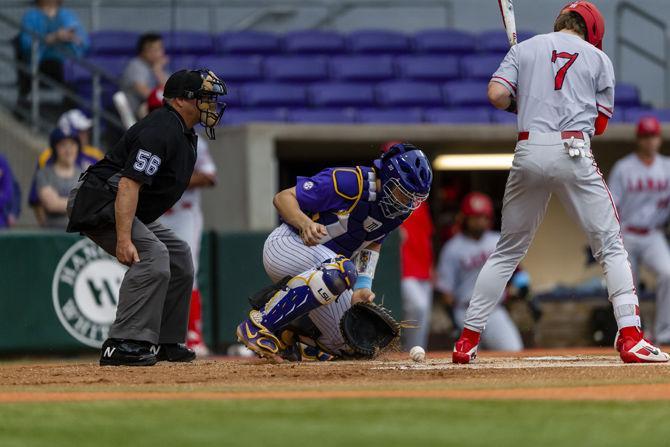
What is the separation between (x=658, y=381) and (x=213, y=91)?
9.25 feet

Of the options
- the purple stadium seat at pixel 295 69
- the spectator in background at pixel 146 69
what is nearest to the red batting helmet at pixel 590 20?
the spectator in background at pixel 146 69

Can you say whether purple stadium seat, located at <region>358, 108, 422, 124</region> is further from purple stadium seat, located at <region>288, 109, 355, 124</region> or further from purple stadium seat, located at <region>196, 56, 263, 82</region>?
purple stadium seat, located at <region>196, 56, 263, 82</region>

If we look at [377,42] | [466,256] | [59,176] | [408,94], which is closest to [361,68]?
[377,42]

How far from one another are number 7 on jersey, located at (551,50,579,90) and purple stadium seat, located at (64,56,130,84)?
7.10 m

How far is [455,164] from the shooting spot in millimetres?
14250

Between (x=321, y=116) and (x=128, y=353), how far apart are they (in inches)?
280

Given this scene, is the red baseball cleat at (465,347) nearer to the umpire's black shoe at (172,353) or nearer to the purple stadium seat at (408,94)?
the umpire's black shoe at (172,353)

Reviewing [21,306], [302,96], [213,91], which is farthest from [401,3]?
[213,91]

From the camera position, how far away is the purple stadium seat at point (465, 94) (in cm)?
1465

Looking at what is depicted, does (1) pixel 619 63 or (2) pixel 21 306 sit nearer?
(2) pixel 21 306

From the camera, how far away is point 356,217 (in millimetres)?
7117

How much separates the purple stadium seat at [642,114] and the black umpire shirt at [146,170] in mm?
8095

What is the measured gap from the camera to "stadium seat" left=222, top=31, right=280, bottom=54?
49.4 ft

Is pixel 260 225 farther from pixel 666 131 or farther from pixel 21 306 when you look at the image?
pixel 666 131
